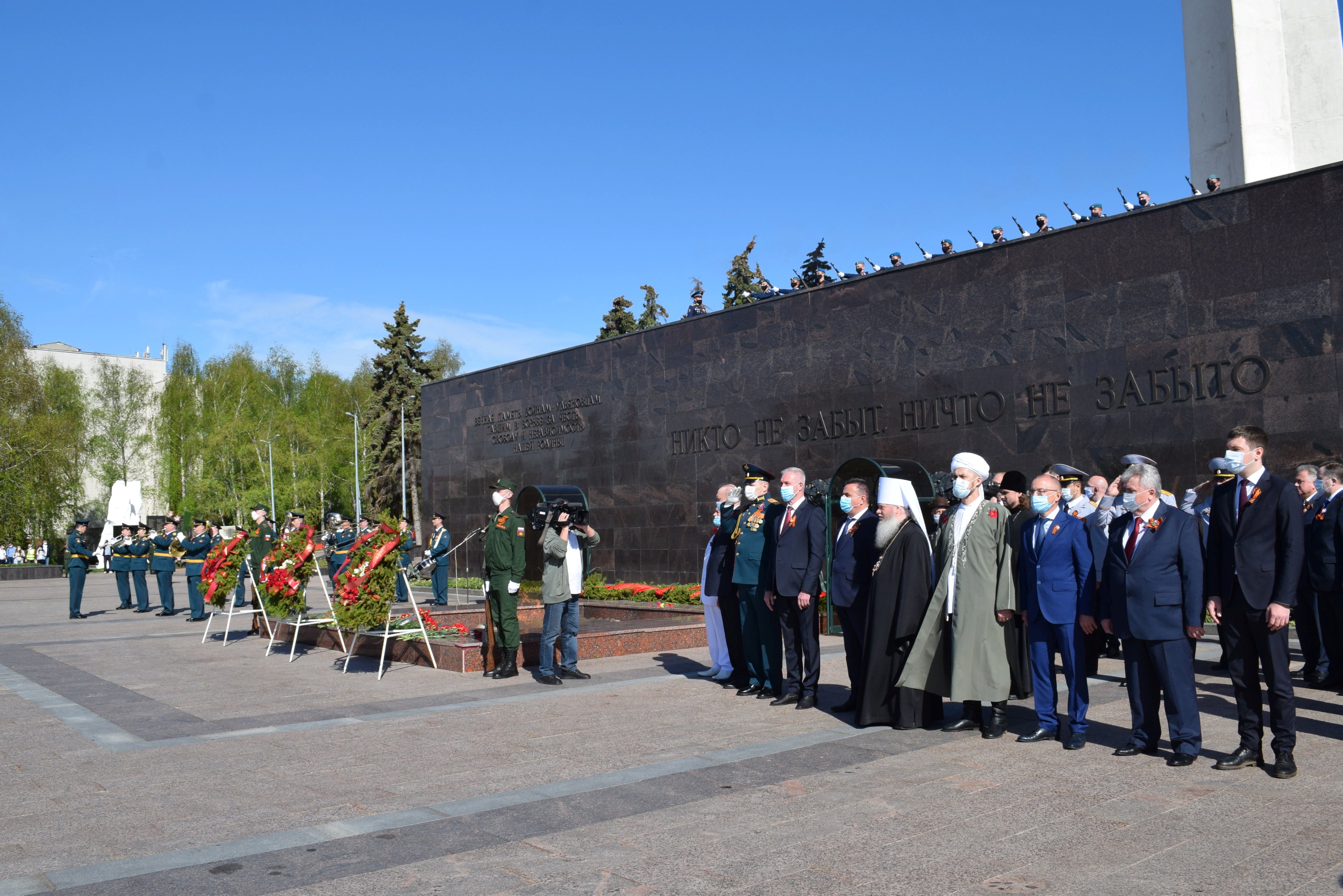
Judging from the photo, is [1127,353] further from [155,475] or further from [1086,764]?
[155,475]

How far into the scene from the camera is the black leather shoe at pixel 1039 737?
22.4ft

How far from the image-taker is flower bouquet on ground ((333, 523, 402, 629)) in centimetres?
1064

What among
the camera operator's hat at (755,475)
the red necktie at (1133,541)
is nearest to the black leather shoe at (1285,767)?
the red necktie at (1133,541)

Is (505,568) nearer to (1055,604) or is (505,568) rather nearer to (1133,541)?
(1055,604)

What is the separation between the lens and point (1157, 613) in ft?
20.4

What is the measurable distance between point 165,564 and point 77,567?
5.24 ft

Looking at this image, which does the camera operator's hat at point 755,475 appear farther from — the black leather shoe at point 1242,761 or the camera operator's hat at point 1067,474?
the black leather shoe at point 1242,761

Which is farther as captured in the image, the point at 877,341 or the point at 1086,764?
the point at 877,341

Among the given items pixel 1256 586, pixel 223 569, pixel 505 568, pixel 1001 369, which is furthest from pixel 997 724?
pixel 223 569

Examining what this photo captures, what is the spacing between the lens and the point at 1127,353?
14172 mm

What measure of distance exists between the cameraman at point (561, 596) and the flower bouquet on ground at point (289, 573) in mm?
3915

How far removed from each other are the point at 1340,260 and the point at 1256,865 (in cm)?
1059

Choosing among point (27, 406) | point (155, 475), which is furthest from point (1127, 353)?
point (155, 475)

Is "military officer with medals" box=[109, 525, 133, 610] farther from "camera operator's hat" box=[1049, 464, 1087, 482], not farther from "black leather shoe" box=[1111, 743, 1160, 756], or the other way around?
"black leather shoe" box=[1111, 743, 1160, 756]
